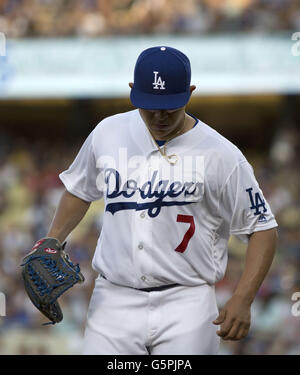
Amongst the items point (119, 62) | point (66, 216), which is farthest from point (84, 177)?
point (119, 62)

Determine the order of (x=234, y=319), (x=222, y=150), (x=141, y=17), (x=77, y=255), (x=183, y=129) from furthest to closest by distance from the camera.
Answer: (x=141, y=17), (x=77, y=255), (x=183, y=129), (x=222, y=150), (x=234, y=319)

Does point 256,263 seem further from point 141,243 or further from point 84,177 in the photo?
point 84,177

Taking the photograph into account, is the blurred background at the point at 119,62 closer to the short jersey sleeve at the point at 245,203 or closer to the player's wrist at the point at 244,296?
the short jersey sleeve at the point at 245,203

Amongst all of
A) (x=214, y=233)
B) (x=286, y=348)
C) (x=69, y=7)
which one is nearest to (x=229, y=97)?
(x=69, y=7)

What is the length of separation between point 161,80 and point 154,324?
3.54 feet

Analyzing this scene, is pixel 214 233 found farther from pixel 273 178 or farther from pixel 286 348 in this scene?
pixel 273 178

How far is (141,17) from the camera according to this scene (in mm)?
13930

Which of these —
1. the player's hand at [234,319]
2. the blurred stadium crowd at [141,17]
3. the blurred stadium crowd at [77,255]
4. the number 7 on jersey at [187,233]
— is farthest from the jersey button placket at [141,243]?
the blurred stadium crowd at [141,17]

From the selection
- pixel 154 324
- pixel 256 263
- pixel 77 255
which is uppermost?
pixel 256 263

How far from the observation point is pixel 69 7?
1434 centimetres

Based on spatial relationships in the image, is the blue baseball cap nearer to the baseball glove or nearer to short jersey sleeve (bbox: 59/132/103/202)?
short jersey sleeve (bbox: 59/132/103/202)

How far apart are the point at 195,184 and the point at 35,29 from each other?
1149 cm

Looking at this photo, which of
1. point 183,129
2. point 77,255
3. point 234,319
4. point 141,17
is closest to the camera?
point 234,319

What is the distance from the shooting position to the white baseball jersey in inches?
132
